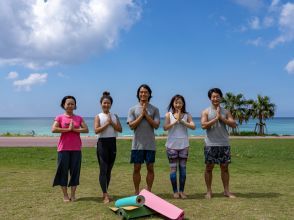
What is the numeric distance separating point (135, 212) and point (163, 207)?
453 mm

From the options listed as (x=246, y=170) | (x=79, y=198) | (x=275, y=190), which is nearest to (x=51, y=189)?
(x=79, y=198)

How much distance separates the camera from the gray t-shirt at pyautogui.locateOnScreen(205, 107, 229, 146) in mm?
7668

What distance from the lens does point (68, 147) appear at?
290 inches

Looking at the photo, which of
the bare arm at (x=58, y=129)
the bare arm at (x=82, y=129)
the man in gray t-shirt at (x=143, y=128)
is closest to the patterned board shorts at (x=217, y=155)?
the man in gray t-shirt at (x=143, y=128)

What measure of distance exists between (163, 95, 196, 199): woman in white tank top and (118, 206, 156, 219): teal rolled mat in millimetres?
1535

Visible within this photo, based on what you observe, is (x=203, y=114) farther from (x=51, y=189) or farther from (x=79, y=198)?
(x=51, y=189)

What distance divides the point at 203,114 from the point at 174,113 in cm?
56

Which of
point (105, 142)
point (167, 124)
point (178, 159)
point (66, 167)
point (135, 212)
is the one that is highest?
point (167, 124)

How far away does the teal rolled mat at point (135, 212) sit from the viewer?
5910 mm

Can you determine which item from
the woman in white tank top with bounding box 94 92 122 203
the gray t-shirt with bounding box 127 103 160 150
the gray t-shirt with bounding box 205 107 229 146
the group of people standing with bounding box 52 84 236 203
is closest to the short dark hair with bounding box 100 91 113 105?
the group of people standing with bounding box 52 84 236 203

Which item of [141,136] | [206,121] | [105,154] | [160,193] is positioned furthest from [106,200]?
[206,121]

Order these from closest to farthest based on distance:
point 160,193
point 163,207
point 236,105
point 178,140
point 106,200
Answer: point 163,207 → point 106,200 → point 178,140 → point 160,193 → point 236,105

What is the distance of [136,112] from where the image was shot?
746cm

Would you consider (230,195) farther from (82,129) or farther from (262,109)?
(262,109)
